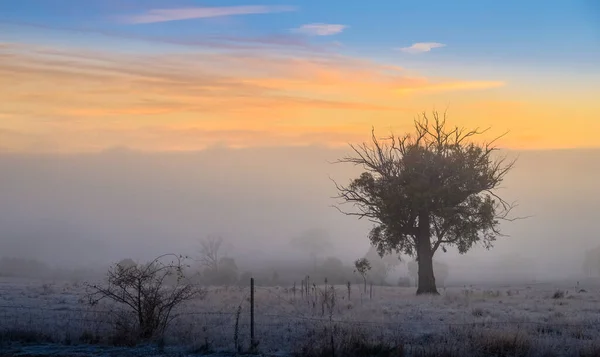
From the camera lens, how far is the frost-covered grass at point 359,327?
53.3 feet

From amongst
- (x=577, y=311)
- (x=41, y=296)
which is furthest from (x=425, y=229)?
(x=41, y=296)

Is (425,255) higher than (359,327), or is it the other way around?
(425,255)

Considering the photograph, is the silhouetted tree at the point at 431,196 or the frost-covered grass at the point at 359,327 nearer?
the frost-covered grass at the point at 359,327

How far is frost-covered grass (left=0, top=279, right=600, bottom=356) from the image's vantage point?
53.3 ft

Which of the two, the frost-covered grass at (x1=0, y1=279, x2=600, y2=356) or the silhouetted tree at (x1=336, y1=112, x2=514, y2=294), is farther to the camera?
the silhouetted tree at (x1=336, y1=112, x2=514, y2=294)

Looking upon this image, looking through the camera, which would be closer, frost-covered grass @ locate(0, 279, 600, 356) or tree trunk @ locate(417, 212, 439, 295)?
frost-covered grass @ locate(0, 279, 600, 356)

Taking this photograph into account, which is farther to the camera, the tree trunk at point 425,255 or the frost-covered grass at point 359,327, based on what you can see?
the tree trunk at point 425,255

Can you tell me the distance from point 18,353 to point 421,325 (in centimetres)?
1161

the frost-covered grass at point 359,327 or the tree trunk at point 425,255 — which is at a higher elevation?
the tree trunk at point 425,255

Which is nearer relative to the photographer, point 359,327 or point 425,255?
point 359,327

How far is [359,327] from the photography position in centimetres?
1798

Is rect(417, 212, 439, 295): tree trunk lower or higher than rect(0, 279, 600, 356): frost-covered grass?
higher

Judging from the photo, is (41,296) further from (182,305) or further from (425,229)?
(425,229)

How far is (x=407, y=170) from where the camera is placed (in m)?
36.5
